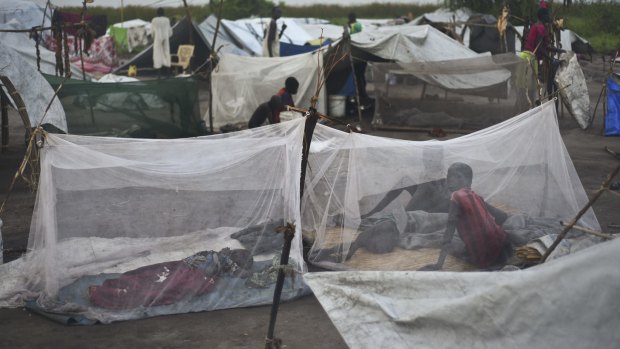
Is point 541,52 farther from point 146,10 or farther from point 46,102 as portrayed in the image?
point 146,10

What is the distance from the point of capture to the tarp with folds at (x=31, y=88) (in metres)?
7.43

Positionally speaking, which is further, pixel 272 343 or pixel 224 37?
pixel 224 37

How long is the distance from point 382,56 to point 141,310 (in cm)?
850

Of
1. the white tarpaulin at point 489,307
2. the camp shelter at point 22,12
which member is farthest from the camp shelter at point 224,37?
the white tarpaulin at point 489,307

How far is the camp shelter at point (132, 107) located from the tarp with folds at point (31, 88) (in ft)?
3.96

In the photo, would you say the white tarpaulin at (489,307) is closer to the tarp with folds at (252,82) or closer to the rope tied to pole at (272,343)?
the rope tied to pole at (272,343)

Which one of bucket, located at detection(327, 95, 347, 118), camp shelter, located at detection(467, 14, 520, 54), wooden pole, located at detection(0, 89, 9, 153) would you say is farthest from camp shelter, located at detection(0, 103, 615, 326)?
camp shelter, located at detection(467, 14, 520, 54)

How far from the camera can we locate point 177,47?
18.5 meters

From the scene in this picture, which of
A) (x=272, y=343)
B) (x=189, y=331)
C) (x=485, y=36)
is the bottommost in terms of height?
(x=189, y=331)

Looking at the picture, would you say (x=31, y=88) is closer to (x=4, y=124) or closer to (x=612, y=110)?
(x=4, y=124)

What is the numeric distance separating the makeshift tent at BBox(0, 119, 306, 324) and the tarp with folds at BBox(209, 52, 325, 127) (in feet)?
22.1

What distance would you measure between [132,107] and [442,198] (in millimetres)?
Result: 5578

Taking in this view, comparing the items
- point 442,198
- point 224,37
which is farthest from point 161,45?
point 442,198

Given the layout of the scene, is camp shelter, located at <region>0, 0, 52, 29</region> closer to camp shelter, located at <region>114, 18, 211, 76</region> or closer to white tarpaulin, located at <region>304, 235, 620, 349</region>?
camp shelter, located at <region>114, 18, 211, 76</region>
